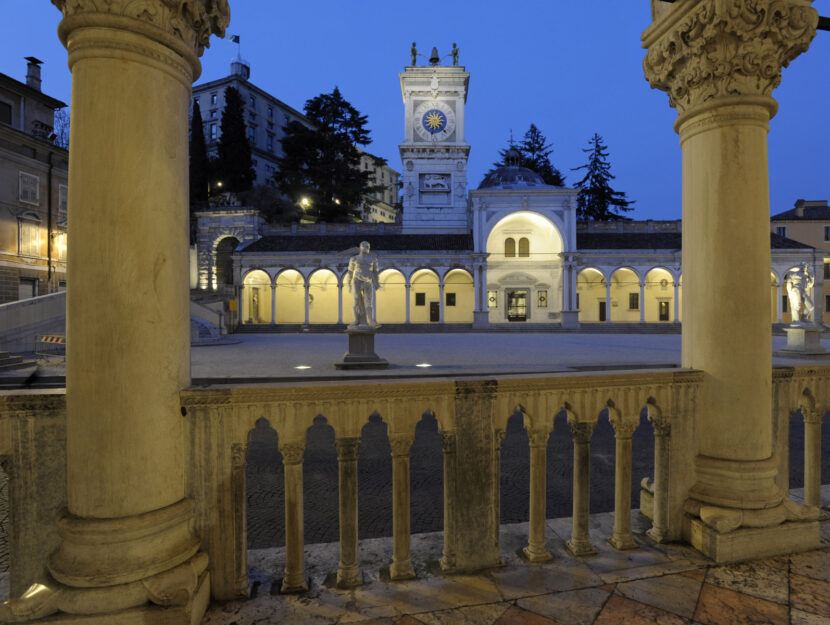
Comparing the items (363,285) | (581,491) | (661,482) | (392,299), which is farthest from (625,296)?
(581,491)

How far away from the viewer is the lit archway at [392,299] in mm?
38500

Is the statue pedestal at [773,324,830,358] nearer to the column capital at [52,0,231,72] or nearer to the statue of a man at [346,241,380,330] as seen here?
the statue of a man at [346,241,380,330]

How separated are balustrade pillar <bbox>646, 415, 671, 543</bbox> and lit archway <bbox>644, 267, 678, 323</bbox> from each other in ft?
125

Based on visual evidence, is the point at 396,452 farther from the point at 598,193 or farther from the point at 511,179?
the point at 598,193

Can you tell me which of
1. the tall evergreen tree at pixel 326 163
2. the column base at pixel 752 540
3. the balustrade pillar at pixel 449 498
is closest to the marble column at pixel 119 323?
the balustrade pillar at pixel 449 498

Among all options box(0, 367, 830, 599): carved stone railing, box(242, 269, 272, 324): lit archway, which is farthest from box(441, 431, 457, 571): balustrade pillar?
box(242, 269, 272, 324): lit archway

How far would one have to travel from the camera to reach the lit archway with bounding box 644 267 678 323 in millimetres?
37000

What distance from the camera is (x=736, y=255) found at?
3.01m

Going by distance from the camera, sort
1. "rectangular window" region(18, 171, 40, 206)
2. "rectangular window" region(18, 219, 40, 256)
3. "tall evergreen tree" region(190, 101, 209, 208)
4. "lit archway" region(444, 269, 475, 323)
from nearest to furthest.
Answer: "rectangular window" region(18, 171, 40, 206), "rectangular window" region(18, 219, 40, 256), "lit archway" region(444, 269, 475, 323), "tall evergreen tree" region(190, 101, 209, 208)

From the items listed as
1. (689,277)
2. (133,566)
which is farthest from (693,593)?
(133,566)

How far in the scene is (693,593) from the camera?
2.46 metres

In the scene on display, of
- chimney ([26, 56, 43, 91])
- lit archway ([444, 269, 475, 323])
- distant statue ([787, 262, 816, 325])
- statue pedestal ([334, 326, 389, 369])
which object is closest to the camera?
statue pedestal ([334, 326, 389, 369])

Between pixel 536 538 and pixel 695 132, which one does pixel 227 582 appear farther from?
pixel 695 132

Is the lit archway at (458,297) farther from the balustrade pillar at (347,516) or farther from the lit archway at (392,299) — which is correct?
the balustrade pillar at (347,516)
